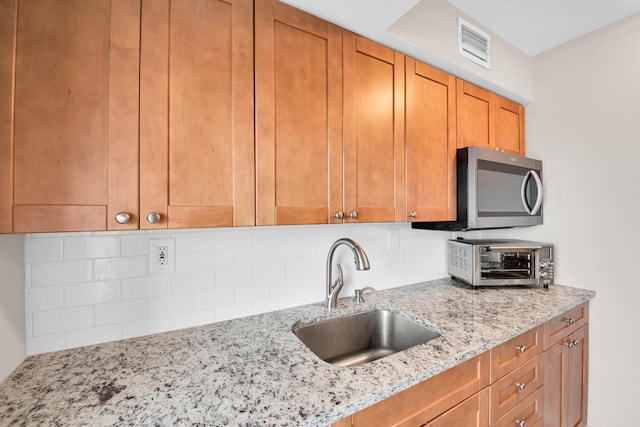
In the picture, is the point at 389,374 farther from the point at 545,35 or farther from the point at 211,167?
the point at 545,35

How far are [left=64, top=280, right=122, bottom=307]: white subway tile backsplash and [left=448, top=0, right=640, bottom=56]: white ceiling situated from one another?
2.11 meters

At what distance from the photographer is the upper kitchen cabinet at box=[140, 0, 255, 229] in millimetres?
800

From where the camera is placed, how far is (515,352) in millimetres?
1192

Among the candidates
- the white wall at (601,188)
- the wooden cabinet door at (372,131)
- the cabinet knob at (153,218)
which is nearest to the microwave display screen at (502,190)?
the white wall at (601,188)

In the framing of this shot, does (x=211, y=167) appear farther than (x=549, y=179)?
No

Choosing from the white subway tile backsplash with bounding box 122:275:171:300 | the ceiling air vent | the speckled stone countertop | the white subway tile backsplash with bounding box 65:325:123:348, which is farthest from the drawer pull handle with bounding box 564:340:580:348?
the white subway tile backsplash with bounding box 65:325:123:348

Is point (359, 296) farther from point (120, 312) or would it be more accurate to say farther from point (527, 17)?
point (527, 17)

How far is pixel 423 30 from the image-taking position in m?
1.34

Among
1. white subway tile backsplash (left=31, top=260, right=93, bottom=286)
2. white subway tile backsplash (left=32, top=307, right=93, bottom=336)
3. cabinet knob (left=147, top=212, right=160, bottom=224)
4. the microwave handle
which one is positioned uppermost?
the microwave handle

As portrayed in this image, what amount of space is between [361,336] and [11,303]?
4.31ft

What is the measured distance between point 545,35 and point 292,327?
2.33 metres

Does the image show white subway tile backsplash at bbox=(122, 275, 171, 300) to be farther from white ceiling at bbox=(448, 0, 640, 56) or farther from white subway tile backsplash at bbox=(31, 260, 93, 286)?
white ceiling at bbox=(448, 0, 640, 56)

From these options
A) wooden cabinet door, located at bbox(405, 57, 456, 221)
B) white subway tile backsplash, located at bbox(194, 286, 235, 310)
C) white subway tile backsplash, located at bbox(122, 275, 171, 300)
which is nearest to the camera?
white subway tile backsplash, located at bbox(122, 275, 171, 300)

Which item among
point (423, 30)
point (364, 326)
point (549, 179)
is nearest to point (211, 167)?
point (364, 326)
